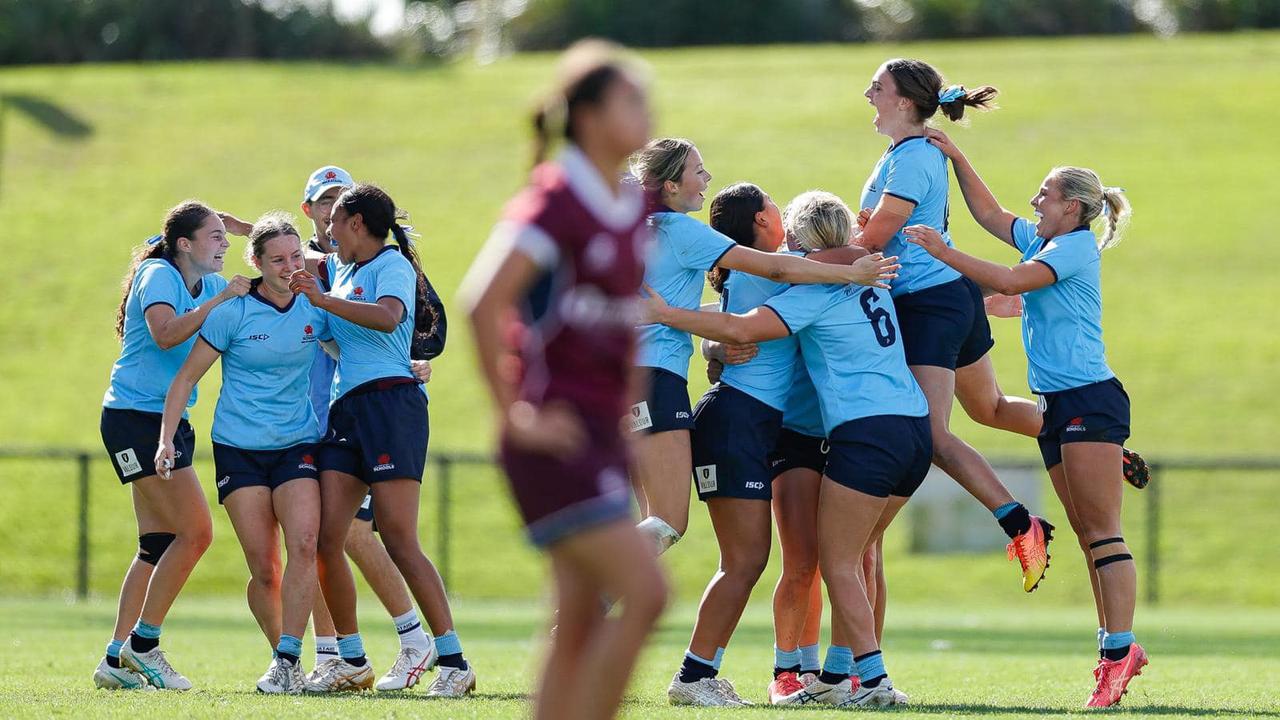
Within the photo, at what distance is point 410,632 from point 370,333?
1.49 meters

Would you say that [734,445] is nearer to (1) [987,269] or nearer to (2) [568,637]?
(1) [987,269]

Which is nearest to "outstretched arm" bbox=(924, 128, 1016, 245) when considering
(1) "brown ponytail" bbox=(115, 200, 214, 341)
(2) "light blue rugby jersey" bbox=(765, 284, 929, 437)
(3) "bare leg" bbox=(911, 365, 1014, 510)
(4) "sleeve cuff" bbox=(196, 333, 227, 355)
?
(3) "bare leg" bbox=(911, 365, 1014, 510)

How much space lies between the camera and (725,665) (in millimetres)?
9289

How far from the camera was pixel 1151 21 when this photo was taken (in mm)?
63000

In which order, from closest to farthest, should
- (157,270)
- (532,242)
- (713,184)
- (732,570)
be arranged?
1. (532,242)
2. (732,570)
3. (157,270)
4. (713,184)

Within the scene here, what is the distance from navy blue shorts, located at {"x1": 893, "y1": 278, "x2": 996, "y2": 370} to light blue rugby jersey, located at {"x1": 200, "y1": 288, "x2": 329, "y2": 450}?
279 cm

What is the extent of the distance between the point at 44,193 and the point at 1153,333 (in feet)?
79.3

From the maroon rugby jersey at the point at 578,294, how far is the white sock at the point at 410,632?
377 centimetres

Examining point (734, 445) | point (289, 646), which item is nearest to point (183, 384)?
point (289, 646)

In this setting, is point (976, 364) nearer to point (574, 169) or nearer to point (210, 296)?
point (210, 296)

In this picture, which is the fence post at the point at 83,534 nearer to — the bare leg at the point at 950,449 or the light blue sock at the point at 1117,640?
the bare leg at the point at 950,449

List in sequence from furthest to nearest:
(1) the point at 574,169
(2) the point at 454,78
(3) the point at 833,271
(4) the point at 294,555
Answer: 1. (2) the point at 454,78
2. (4) the point at 294,555
3. (3) the point at 833,271
4. (1) the point at 574,169

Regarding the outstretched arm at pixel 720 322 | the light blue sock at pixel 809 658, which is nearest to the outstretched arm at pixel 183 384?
the outstretched arm at pixel 720 322

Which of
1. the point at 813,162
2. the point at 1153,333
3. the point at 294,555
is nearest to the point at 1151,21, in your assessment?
the point at 813,162
